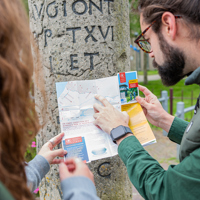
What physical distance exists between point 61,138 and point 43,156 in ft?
0.66

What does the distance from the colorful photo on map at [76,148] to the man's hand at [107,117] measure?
0.17 m

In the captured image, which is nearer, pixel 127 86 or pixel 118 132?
pixel 118 132

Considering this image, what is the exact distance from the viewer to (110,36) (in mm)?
1763

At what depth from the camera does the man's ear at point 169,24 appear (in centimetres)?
141

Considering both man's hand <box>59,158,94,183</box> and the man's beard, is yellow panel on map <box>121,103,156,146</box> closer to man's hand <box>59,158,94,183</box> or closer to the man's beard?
the man's beard

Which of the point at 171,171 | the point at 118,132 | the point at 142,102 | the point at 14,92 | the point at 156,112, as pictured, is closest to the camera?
the point at 14,92

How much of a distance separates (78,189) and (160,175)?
561mm

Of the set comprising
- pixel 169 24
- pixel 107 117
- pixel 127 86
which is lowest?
pixel 107 117

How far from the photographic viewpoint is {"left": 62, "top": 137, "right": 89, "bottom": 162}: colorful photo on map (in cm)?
147

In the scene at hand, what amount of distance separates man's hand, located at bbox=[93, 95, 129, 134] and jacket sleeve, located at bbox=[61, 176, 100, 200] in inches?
21.4

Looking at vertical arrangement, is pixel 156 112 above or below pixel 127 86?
below

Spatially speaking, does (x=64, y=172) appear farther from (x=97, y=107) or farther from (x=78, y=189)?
(x=97, y=107)

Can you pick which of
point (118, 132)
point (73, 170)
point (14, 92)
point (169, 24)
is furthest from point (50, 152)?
point (169, 24)

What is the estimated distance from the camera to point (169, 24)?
143 cm
